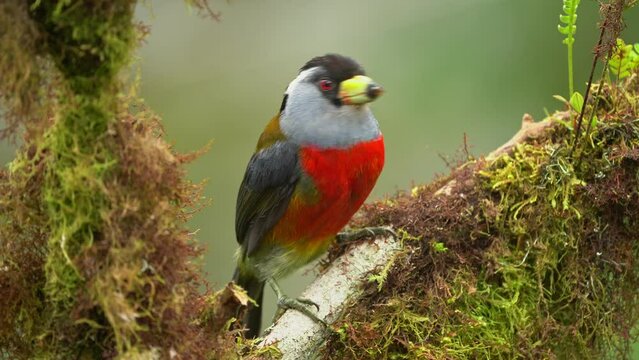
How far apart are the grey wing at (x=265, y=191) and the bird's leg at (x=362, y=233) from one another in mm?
264

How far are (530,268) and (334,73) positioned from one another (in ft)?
3.57

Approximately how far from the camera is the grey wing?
331 centimetres

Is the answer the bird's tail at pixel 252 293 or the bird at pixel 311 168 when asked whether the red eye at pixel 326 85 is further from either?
the bird's tail at pixel 252 293

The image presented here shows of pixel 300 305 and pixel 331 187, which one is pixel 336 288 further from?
pixel 331 187

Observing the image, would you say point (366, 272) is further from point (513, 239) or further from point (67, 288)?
point (67, 288)

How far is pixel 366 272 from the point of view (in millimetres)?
3025

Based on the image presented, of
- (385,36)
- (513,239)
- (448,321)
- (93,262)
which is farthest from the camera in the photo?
(385,36)

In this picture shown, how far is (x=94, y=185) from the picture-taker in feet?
5.81

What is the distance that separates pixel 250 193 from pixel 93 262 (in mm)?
1676

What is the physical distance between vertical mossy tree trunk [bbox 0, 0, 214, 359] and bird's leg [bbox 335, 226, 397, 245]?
132 centimetres

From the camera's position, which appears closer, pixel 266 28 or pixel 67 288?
pixel 67 288

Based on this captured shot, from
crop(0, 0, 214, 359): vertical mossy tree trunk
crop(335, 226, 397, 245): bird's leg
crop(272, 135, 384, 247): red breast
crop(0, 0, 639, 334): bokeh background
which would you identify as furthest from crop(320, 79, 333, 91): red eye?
crop(0, 0, 639, 334): bokeh background

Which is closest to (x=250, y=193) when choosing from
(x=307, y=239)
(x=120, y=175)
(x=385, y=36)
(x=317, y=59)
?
(x=307, y=239)

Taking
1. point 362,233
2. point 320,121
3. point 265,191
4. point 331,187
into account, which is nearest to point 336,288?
point 362,233
